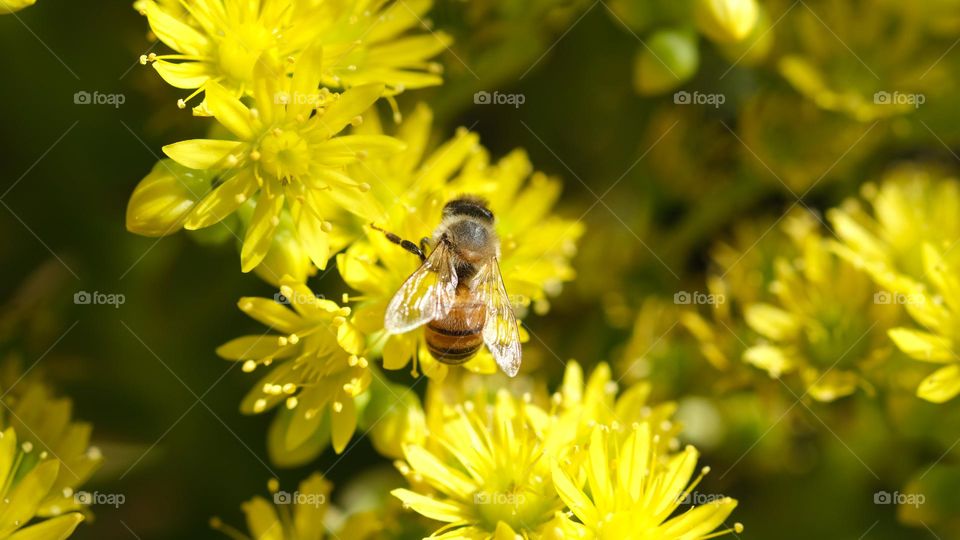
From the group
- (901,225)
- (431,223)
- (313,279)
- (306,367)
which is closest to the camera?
(306,367)

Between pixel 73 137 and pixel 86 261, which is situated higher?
pixel 73 137

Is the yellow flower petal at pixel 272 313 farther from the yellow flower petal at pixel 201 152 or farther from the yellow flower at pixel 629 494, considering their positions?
the yellow flower at pixel 629 494

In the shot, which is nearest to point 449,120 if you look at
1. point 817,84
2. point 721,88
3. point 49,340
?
point 721,88

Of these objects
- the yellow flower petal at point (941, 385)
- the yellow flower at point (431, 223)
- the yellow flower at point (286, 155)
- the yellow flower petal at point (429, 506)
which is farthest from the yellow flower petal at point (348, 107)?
the yellow flower petal at point (941, 385)

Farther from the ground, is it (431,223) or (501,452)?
(431,223)

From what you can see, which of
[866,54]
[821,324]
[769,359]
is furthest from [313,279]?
[866,54]

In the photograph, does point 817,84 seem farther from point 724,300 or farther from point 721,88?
point 724,300

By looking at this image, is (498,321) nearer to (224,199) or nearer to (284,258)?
(284,258)
